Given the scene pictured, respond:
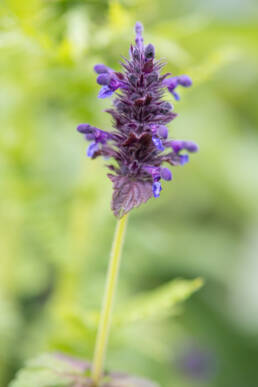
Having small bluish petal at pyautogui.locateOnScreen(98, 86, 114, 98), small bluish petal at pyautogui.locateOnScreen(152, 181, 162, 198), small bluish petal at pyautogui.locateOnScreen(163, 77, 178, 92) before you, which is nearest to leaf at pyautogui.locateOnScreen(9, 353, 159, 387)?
small bluish petal at pyautogui.locateOnScreen(152, 181, 162, 198)

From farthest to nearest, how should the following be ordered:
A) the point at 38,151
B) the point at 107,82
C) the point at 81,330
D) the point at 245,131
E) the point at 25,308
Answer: the point at 245,131 → the point at 25,308 → the point at 38,151 → the point at 81,330 → the point at 107,82

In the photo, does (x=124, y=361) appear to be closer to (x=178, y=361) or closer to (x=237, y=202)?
(x=178, y=361)

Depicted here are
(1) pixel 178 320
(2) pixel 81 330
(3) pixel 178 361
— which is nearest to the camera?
(2) pixel 81 330

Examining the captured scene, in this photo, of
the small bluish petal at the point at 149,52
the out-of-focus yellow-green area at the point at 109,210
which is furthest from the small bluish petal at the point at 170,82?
the out-of-focus yellow-green area at the point at 109,210

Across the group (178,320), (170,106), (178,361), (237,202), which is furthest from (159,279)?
(170,106)

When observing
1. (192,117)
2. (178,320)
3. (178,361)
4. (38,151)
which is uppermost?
(192,117)

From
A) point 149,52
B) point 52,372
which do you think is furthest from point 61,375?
point 149,52

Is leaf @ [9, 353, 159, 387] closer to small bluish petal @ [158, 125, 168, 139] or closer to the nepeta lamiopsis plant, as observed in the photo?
the nepeta lamiopsis plant

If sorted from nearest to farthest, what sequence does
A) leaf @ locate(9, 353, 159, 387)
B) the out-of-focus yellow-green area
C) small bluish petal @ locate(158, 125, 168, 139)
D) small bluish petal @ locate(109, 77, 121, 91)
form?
small bluish petal @ locate(158, 125, 168, 139) → small bluish petal @ locate(109, 77, 121, 91) → leaf @ locate(9, 353, 159, 387) → the out-of-focus yellow-green area
